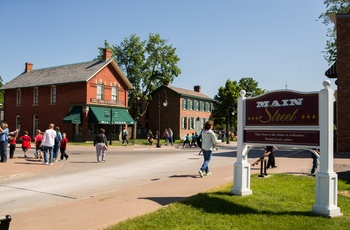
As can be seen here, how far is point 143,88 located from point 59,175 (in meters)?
36.9

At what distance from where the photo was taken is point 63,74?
38.5 metres

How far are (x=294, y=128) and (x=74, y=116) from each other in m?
29.8

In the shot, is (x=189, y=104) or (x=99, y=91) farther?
(x=189, y=104)

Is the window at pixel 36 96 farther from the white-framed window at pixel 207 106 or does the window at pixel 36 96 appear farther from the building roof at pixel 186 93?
the white-framed window at pixel 207 106

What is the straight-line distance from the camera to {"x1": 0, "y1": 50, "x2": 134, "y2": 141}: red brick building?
114 feet

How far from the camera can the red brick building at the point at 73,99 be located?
1369 inches

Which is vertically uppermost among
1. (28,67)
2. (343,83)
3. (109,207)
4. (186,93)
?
(28,67)

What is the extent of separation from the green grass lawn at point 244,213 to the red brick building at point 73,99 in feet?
85.3

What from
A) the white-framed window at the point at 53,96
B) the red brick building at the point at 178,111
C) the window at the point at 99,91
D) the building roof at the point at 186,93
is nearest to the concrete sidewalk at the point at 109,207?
the window at the point at 99,91

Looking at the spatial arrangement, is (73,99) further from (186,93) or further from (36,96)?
(186,93)

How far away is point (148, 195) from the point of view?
318 inches

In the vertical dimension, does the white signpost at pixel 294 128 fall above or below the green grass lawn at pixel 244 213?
above

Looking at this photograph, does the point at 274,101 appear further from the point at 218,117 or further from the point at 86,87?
the point at 218,117

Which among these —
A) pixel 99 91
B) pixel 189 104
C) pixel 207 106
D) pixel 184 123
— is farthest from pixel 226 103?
pixel 99 91
